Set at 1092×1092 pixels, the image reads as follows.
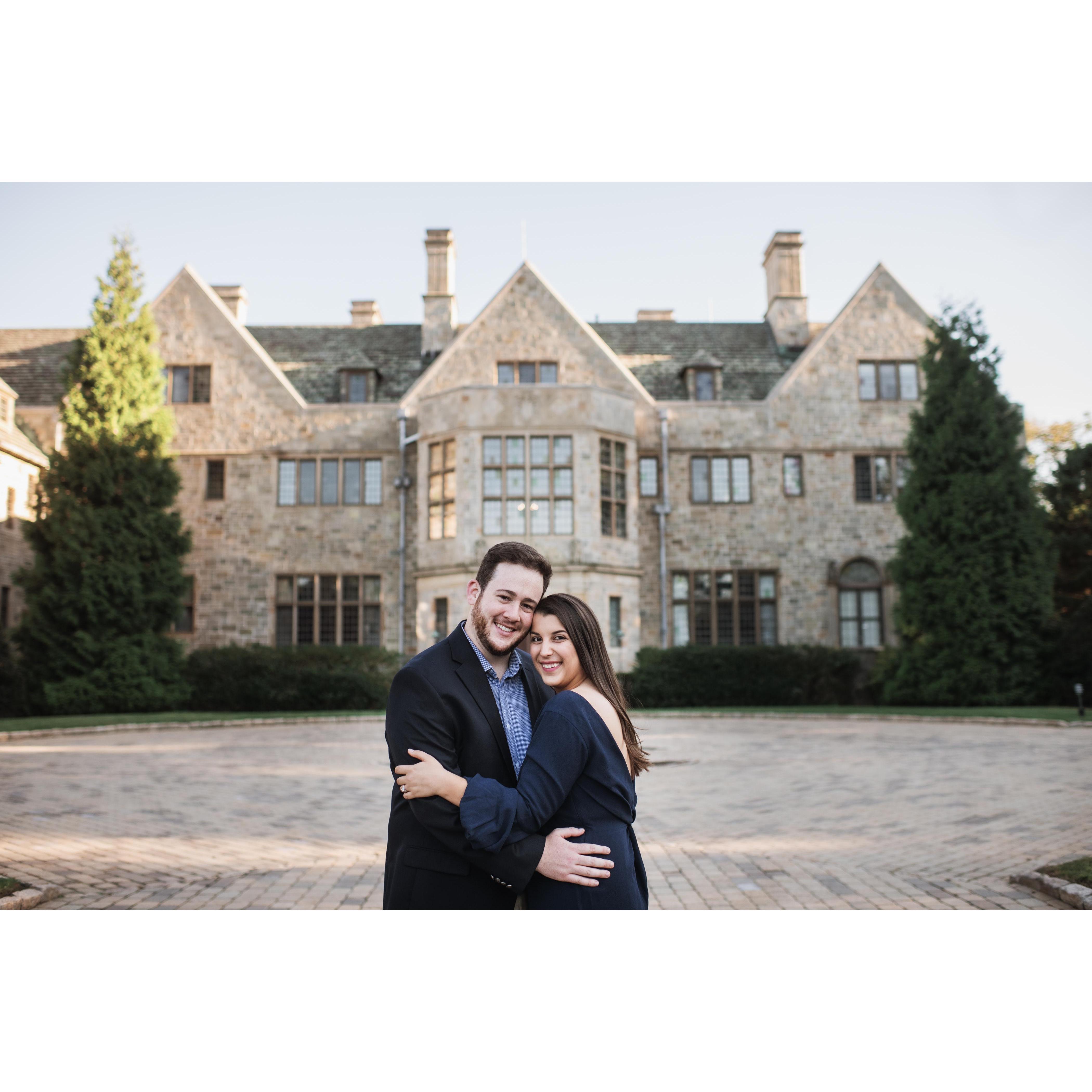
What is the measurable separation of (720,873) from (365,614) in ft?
61.5

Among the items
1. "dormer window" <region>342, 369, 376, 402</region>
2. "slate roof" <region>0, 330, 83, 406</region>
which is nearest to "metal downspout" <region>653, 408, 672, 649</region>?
"dormer window" <region>342, 369, 376, 402</region>

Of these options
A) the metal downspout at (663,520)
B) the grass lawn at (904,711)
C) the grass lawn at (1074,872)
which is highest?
the metal downspout at (663,520)

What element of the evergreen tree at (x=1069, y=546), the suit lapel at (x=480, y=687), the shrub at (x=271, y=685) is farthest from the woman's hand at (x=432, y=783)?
the evergreen tree at (x=1069, y=546)

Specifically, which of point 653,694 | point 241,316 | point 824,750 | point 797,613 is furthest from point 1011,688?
point 241,316

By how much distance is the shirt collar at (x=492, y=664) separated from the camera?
118 inches

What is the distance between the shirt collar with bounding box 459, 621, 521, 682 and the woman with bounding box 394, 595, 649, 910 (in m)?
0.12

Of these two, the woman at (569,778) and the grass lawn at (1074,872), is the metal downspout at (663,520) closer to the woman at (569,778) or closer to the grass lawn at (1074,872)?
the grass lawn at (1074,872)

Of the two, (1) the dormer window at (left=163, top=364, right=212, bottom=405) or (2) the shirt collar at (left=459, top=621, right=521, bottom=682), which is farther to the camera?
(1) the dormer window at (left=163, top=364, right=212, bottom=405)

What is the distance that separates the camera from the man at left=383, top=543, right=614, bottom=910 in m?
2.74

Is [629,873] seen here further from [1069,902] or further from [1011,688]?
[1011,688]

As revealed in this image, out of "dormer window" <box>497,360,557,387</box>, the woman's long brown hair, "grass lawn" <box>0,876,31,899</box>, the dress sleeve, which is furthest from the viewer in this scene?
"dormer window" <box>497,360,557,387</box>

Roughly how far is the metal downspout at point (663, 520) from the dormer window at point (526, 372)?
10.1ft

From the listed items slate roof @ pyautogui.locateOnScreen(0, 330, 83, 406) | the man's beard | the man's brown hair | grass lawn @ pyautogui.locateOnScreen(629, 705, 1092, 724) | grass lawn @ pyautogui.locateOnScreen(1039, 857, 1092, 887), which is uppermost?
slate roof @ pyautogui.locateOnScreen(0, 330, 83, 406)

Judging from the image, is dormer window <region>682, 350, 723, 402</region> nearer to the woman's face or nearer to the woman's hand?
the woman's face
